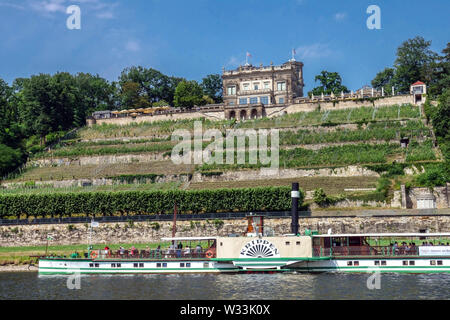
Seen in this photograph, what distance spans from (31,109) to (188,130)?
1004 inches

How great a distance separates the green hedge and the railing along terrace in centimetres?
1568

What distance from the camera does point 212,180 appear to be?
220 ft

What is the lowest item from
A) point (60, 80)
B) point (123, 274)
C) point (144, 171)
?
point (123, 274)

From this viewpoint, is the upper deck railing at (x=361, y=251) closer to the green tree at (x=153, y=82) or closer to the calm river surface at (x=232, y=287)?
the calm river surface at (x=232, y=287)

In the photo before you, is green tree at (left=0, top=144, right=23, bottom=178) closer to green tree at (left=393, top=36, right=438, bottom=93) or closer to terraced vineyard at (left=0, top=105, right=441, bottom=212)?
terraced vineyard at (left=0, top=105, right=441, bottom=212)

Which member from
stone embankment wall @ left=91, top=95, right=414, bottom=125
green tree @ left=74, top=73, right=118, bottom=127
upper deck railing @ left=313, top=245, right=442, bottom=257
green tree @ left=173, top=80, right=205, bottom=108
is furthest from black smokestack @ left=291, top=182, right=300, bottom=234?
green tree @ left=74, top=73, right=118, bottom=127

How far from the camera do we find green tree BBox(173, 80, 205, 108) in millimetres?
103938

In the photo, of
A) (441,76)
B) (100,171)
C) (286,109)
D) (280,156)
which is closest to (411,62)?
(441,76)

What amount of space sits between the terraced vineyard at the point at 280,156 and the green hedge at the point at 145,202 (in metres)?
4.77

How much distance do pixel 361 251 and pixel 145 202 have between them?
82.2 feet

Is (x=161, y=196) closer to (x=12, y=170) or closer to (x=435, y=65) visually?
(x=12, y=170)

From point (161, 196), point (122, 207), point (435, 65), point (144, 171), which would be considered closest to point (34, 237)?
point (122, 207)

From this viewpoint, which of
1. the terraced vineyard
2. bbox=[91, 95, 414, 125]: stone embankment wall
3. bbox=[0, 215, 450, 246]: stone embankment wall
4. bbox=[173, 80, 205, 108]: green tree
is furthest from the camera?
bbox=[173, 80, 205, 108]: green tree

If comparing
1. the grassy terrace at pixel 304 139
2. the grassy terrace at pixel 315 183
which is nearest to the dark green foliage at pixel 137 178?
the grassy terrace at pixel 315 183
